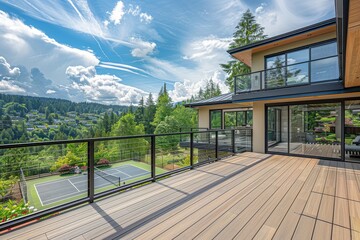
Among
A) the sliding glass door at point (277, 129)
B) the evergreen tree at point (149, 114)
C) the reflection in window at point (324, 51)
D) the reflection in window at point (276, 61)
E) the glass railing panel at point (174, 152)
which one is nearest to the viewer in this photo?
the glass railing panel at point (174, 152)

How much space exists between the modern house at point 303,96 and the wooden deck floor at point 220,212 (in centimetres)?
274

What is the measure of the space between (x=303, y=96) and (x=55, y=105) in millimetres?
36628

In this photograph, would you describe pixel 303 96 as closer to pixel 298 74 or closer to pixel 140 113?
pixel 298 74

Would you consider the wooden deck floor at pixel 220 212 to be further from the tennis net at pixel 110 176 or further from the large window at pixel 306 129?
the large window at pixel 306 129

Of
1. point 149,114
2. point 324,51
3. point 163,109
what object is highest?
point 324,51

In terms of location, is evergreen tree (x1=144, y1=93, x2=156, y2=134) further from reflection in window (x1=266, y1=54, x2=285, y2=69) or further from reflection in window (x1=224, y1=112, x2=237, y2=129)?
reflection in window (x1=266, y1=54, x2=285, y2=69)

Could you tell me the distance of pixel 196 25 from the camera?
14914 millimetres

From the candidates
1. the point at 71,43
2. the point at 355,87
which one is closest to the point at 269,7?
the point at 355,87

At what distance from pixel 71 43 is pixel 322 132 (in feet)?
183

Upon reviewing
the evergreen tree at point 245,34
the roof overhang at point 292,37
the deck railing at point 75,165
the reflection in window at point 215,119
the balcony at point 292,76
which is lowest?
the deck railing at point 75,165

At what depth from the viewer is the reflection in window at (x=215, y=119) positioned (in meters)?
11.9

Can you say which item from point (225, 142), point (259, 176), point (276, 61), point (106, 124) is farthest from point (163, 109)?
point (259, 176)

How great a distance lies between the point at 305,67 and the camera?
20.4 feet

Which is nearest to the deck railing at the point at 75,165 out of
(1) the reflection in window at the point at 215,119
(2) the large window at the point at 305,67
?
(2) the large window at the point at 305,67
